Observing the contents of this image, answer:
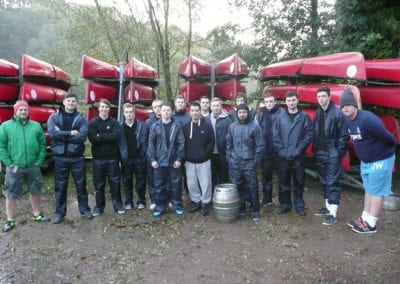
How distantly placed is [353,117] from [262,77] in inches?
174

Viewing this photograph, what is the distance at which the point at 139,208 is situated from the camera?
226 inches

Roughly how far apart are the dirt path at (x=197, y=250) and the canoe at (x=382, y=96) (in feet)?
6.24

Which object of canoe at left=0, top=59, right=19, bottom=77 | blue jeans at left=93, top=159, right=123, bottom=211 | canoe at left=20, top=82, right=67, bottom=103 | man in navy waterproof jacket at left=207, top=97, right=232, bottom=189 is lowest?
blue jeans at left=93, top=159, right=123, bottom=211

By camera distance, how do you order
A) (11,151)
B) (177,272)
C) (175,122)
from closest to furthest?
(177,272) < (11,151) < (175,122)

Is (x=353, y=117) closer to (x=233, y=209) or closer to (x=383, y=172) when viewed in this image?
(x=383, y=172)

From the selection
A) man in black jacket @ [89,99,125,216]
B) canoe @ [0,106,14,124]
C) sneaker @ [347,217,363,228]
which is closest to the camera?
sneaker @ [347,217,363,228]

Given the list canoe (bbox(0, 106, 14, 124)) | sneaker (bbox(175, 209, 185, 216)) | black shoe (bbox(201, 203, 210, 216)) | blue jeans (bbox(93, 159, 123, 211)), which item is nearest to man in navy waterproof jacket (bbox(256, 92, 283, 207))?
black shoe (bbox(201, 203, 210, 216))

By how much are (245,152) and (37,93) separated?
4.82 m

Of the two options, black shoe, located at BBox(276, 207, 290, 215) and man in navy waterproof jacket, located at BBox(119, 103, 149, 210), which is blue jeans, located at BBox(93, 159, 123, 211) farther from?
black shoe, located at BBox(276, 207, 290, 215)

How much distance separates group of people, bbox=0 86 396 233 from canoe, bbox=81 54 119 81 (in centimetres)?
252

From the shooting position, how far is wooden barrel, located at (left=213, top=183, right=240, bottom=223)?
197 inches

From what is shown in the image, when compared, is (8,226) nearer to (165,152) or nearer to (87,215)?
(87,215)

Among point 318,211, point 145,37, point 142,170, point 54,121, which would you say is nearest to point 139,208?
point 142,170

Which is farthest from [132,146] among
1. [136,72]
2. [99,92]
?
[136,72]
